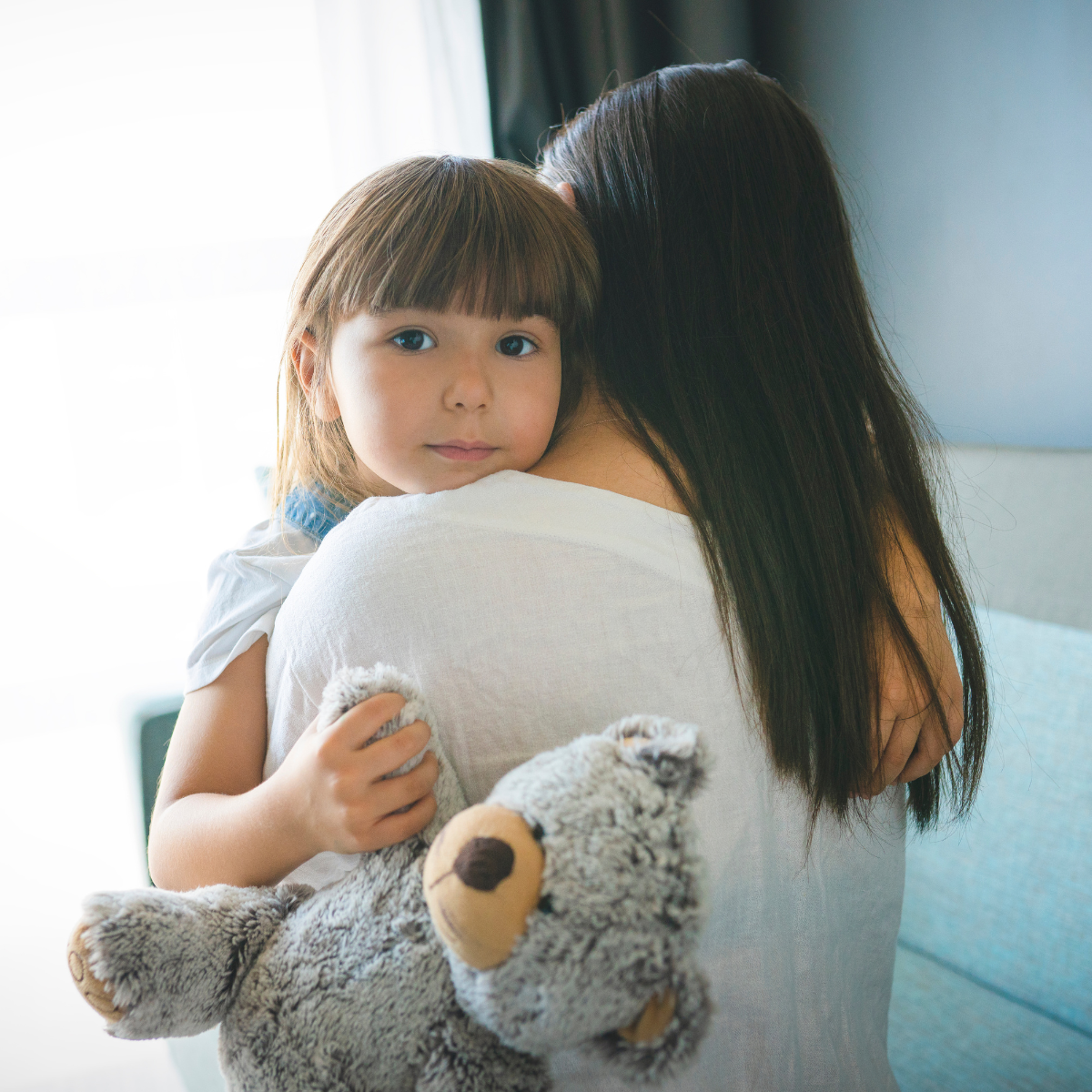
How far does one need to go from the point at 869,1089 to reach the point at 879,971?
88 millimetres

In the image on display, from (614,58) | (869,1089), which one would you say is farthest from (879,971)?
(614,58)

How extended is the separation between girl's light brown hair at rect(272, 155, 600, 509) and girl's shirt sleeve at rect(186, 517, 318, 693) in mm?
206

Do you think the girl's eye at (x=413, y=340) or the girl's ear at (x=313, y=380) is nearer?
the girl's eye at (x=413, y=340)

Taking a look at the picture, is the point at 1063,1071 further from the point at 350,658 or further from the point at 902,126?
the point at 902,126

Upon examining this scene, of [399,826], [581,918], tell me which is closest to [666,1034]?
[581,918]

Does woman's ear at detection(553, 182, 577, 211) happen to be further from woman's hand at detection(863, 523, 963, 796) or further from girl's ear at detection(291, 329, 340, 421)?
woman's hand at detection(863, 523, 963, 796)

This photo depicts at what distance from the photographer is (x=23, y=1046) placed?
1430mm

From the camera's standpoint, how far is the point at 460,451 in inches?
26.8

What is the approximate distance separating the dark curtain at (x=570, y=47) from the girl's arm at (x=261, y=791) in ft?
5.46

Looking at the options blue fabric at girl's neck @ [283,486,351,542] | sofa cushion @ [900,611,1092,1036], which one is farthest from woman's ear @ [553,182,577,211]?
sofa cushion @ [900,611,1092,1036]

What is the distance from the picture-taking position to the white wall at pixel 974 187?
1.44 meters

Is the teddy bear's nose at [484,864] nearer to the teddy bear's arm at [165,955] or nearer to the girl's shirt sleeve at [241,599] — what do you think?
the teddy bear's arm at [165,955]

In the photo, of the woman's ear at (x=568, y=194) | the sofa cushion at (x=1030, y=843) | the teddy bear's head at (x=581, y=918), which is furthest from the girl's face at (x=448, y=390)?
the sofa cushion at (x=1030, y=843)

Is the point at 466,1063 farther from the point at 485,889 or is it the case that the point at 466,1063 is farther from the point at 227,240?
the point at 227,240
